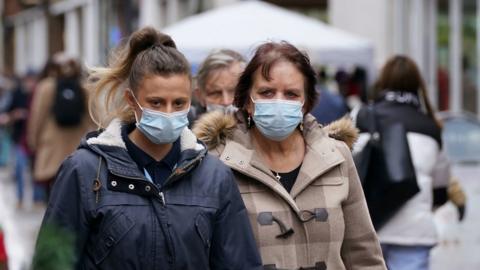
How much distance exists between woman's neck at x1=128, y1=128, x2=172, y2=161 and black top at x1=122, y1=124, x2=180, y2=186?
0.01 meters

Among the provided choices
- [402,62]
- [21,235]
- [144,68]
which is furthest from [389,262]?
[21,235]

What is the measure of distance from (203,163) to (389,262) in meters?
3.09

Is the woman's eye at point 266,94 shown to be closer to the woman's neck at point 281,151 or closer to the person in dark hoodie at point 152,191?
the woman's neck at point 281,151

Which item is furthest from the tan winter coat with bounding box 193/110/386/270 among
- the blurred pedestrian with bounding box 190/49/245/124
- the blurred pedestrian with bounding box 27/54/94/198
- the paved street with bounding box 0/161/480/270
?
the blurred pedestrian with bounding box 27/54/94/198

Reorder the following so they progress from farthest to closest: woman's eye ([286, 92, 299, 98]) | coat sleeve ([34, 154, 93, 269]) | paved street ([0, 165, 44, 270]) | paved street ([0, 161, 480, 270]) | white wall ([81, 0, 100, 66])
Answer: white wall ([81, 0, 100, 66]), paved street ([0, 165, 44, 270]), paved street ([0, 161, 480, 270]), woman's eye ([286, 92, 299, 98]), coat sleeve ([34, 154, 93, 269])

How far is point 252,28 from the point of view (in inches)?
502

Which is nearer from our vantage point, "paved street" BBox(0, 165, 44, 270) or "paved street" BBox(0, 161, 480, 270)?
"paved street" BBox(0, 161, 480, 270)

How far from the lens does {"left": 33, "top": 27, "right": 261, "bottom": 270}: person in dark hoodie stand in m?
3.89

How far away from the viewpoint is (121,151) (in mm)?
4004

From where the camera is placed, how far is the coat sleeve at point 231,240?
160 inches

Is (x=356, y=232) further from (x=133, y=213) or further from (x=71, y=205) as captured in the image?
(x=71, y=205)

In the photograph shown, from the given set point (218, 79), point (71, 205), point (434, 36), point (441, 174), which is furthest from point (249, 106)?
point (434, 36)

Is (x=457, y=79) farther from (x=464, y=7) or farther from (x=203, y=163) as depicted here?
(x=203, y=163)

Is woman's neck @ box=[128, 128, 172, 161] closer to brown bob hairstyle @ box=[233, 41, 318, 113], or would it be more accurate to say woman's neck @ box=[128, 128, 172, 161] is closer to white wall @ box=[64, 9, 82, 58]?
brown bob hairstyle @ box=[233, 41, 318, 113]
